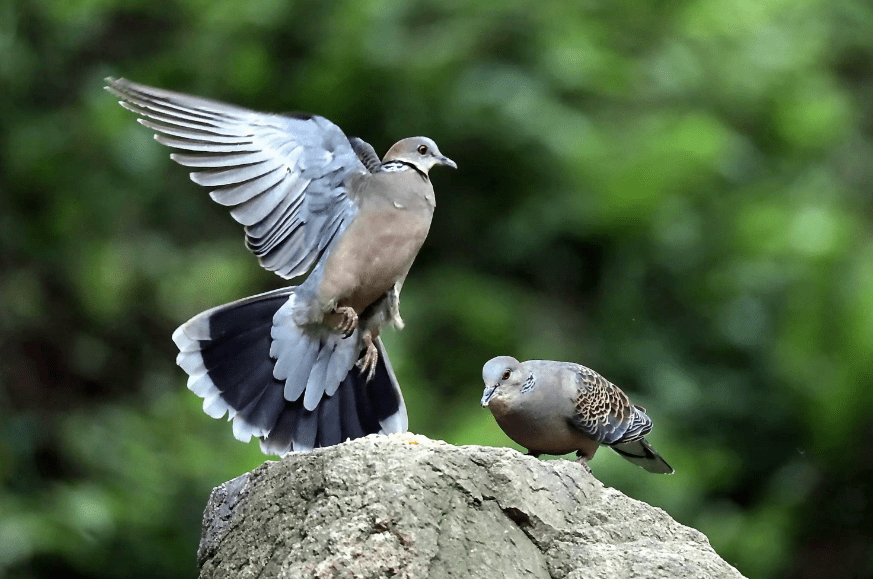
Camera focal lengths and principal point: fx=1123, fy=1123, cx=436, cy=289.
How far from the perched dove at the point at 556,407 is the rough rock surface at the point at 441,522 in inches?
18.0

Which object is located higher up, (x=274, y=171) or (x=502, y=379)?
(x=274, y=171)

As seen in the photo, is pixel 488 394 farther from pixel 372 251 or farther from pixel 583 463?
pixel 372 251

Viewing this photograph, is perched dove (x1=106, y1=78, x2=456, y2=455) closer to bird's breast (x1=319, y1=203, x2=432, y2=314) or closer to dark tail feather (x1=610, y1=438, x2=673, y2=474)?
bird's breast (x1=319, y1=203, x2=432, y2=314)

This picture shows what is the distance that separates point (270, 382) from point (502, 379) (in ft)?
2.98

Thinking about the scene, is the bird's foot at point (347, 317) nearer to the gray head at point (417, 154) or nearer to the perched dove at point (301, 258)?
the perched dove at point (301, 258)

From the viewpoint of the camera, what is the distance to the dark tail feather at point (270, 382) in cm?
381

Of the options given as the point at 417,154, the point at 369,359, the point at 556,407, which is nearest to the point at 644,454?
the point at 556,407

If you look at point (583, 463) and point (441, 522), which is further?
point (583, 463)

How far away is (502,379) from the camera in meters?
3.38

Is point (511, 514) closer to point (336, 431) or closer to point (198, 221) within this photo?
point (336, 431)

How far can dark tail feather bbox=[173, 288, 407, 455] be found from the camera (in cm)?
381

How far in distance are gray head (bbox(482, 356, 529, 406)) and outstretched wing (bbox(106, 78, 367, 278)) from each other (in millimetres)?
757

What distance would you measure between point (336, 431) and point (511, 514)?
1274 mm

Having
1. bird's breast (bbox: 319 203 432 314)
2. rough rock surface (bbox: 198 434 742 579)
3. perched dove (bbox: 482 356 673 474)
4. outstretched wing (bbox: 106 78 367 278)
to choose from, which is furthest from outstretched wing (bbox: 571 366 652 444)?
outstretched wing (bbox: 106 78 367 278)
